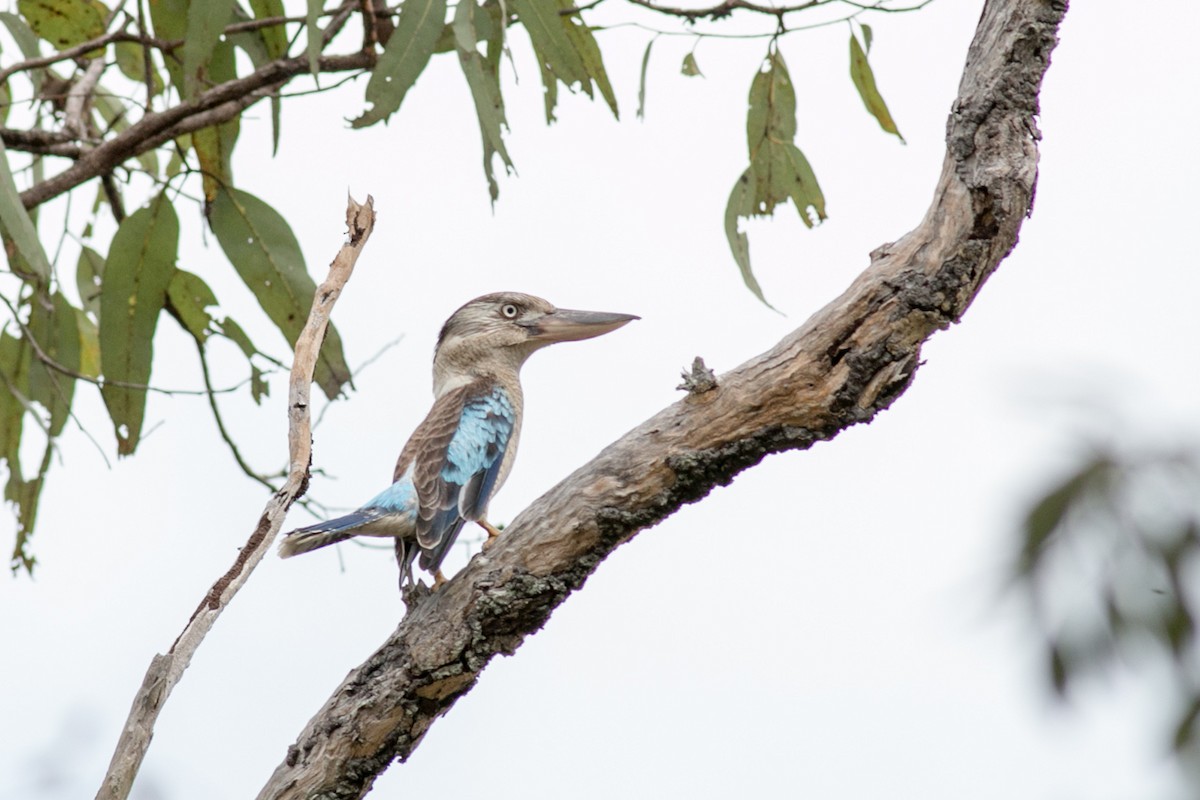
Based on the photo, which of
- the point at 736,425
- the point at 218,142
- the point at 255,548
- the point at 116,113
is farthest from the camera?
the point at 116,113

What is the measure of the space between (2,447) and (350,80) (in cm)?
167

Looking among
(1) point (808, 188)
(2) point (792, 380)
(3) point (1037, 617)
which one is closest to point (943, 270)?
(2) point (792, 380)

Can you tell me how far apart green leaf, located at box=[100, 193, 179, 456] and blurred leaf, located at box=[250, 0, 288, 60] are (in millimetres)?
495

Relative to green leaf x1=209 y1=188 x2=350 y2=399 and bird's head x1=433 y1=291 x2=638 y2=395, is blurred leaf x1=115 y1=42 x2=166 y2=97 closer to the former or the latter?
green leaf x1=209 y1=188 x2=350 y2=399

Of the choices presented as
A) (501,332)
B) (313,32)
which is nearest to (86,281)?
(501,332)

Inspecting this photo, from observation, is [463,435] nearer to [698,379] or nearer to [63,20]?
[698,379]

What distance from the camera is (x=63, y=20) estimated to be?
15.2 feet

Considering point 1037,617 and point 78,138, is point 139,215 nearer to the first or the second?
point 78,138

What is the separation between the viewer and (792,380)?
8.82 feet

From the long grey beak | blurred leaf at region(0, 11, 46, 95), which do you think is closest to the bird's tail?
the long grey beak

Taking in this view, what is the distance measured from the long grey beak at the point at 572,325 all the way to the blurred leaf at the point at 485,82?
0.51 meters

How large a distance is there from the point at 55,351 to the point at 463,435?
1690 mm

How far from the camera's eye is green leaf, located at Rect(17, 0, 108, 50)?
15.2ft

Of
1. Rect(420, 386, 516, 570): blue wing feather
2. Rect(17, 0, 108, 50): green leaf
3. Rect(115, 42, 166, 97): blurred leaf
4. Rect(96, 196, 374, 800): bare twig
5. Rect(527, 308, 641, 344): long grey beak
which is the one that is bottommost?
Rect(96, 196, 374, 800): bare twig
